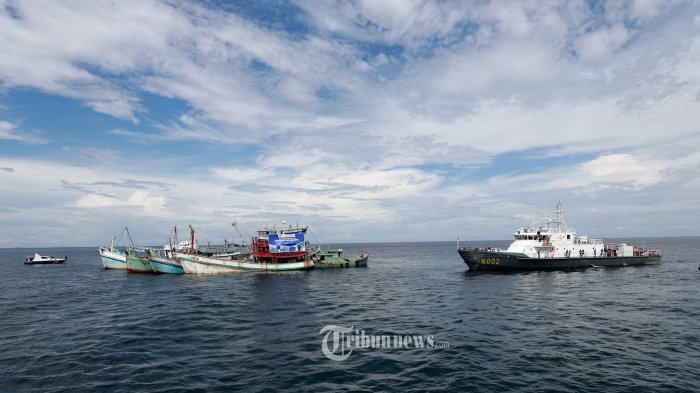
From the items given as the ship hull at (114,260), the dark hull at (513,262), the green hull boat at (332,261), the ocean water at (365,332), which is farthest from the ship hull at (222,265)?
the dark hull at (513,262)

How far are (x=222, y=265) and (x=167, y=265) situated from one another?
10718 millimetres

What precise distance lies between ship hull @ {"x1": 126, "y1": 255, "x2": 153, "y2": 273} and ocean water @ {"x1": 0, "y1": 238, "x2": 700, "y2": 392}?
71.0 ft

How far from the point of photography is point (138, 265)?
75062 mm

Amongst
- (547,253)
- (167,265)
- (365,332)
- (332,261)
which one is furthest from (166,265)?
(547,253)

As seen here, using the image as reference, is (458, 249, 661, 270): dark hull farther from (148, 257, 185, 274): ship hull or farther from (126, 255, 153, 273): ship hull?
(126, 255, 153, 273): ship hull

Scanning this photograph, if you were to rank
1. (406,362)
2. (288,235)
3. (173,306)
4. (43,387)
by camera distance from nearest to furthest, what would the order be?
1. (43,387)
2. (406,362)
3. (173,306)
4. (288,235)

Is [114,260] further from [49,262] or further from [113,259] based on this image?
[49,262]

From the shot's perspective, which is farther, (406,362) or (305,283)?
(305,283)

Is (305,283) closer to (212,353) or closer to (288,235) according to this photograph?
(288,235)

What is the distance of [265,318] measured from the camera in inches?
1342

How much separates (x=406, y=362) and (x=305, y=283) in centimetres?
3783

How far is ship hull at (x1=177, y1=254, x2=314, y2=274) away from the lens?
70.4 meters

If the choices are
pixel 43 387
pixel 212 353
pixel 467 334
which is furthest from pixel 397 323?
pixel 43 387

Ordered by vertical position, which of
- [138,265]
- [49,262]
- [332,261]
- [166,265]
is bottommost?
[49,262]
